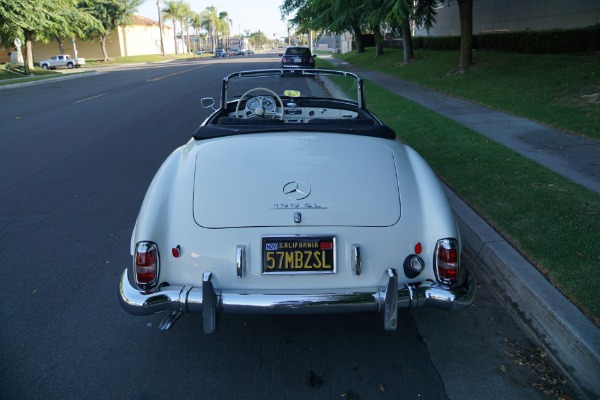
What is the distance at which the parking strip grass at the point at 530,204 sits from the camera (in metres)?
3.39

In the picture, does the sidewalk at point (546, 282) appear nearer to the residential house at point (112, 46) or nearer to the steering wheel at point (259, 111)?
the steering wheel at point (259, 111)

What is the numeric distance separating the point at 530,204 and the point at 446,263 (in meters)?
2.46

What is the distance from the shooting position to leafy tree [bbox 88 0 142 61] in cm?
5422

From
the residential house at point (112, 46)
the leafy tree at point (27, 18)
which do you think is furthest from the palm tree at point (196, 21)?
the leafy tree at point (27, 18)

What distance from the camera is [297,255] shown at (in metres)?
2.62

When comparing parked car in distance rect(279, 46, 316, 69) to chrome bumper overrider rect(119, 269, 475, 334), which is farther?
parked car in distance rect(279, 46, 316, 69)

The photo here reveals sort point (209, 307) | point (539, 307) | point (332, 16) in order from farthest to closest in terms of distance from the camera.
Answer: point (332, 16) → point (539, 307) → point (209, 307)

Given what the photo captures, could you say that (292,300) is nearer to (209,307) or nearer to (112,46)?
(209,307)

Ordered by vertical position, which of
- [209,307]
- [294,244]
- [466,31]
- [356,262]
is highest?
[466,31]

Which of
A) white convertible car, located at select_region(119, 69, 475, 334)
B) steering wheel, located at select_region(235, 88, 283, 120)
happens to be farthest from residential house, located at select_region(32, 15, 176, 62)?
white convertible car, located at select_region(119, 69, 475, 334)

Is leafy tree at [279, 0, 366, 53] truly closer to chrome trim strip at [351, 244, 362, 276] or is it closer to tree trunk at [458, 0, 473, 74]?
tree trunk at [458, 0, 473, 74]

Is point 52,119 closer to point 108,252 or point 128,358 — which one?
point 108,252

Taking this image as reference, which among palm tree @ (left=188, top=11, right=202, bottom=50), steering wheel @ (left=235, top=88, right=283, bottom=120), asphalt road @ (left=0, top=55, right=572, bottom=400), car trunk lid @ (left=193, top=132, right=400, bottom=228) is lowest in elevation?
asphalt road @ (left=0, top=55, right=572, bottom=400)

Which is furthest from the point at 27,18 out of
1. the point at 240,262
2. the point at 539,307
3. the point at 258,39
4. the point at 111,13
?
the point at 258,39
